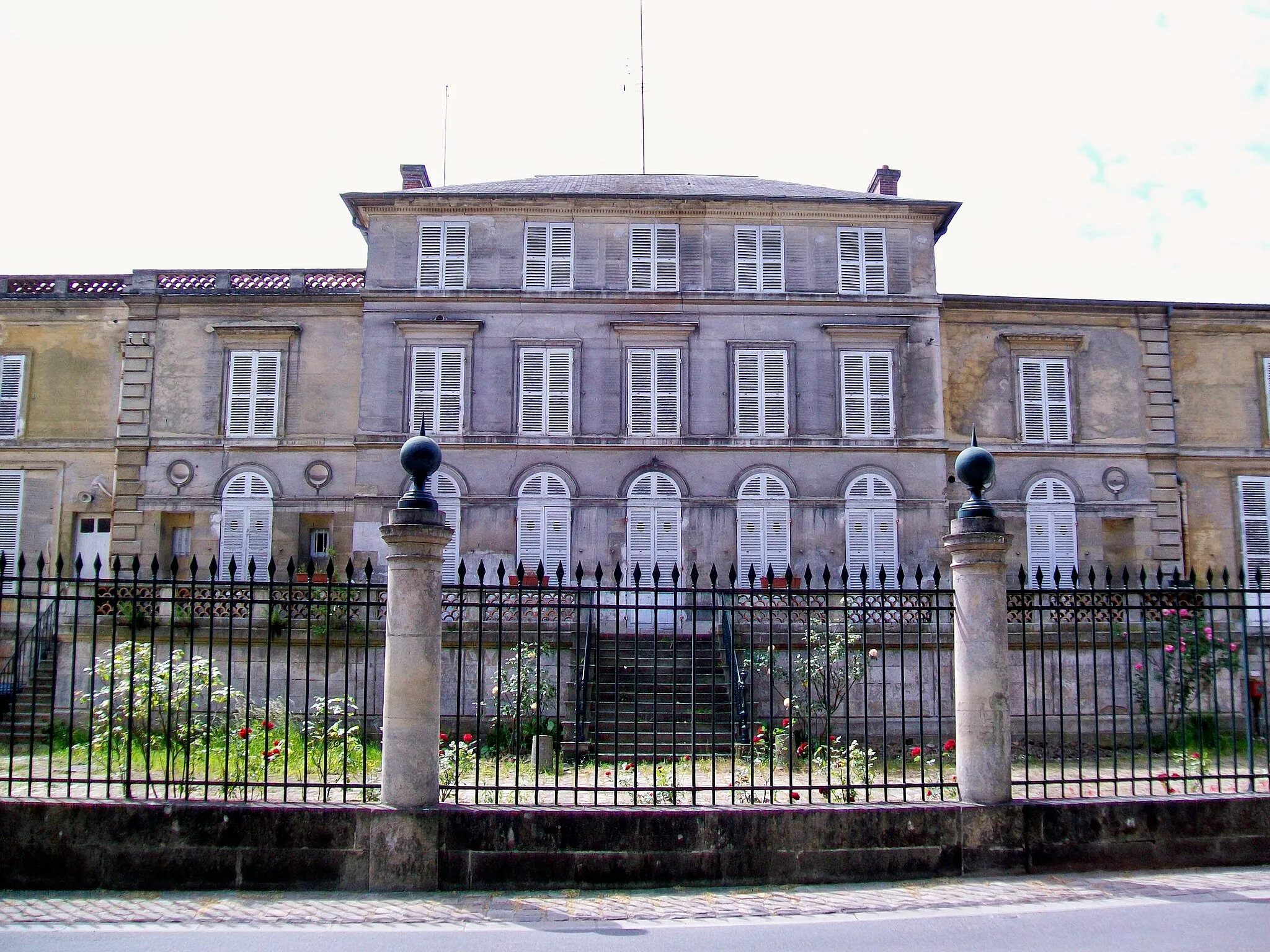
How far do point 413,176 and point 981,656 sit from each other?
65.9 ft

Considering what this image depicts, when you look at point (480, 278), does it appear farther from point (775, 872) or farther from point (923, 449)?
point (775, 872)

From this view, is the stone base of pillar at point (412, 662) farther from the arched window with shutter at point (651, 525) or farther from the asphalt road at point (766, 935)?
the arched window with shutter at point (651, 525)

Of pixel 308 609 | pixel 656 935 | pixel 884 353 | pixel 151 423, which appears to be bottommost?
pixel 656 935

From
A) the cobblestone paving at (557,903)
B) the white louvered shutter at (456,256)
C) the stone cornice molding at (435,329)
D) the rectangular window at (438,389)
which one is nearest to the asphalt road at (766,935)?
the cobblestone paving at (557,903)

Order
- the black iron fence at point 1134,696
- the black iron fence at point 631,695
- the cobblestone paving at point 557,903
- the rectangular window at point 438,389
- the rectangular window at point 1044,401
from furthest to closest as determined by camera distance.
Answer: the rectangular window at point 1044,401, the rectangular window at point 438,389, the black iron fence at point 1134,696, the black iron fence at point 631,695, the cobblestone paving at point 557,903

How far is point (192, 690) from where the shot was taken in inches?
331

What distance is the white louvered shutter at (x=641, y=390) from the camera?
21500 millimetres

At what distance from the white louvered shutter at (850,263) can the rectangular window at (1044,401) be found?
3.92 meters

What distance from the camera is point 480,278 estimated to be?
21.8 meters

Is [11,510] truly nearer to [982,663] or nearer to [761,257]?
[761,257]

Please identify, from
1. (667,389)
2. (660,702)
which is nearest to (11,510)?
(667,389)

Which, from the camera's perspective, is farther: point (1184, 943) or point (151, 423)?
point (151, 423)

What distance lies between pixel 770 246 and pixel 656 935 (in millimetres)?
17649

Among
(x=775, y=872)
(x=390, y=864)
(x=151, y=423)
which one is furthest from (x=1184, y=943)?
(x=151, y=423)
